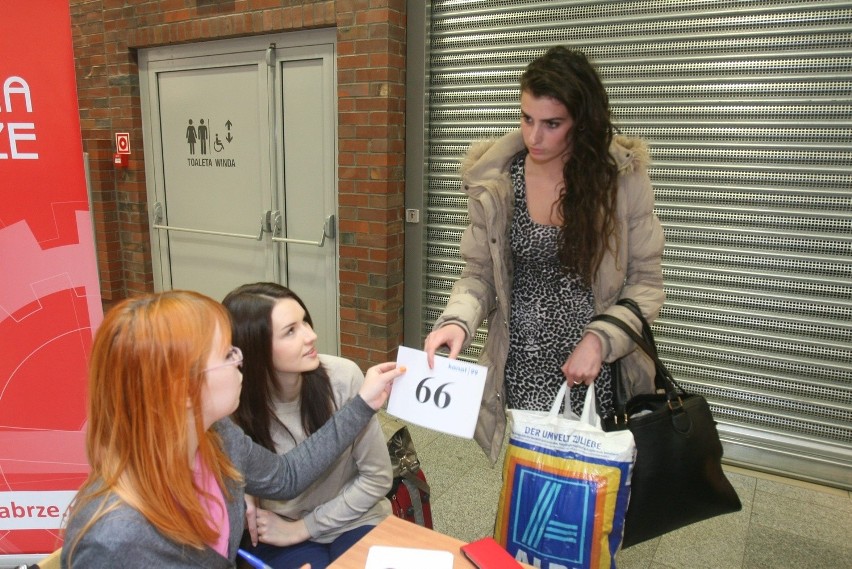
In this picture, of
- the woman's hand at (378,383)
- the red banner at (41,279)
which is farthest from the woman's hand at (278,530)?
the red banner at (41,279)

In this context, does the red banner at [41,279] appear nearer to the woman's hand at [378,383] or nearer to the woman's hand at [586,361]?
the woman's hand at [378,383]

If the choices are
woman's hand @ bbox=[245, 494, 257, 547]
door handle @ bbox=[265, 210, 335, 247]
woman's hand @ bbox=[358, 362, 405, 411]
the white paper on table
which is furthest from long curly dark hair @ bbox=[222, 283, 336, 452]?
door handle @ bbox=[265, 210, 335, 247]

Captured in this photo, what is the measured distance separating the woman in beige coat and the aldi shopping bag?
17 centimetres

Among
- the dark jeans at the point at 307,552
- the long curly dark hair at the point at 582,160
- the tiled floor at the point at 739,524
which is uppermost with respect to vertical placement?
the long curly dark hair at the point at 582,160

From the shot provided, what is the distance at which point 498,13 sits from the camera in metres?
3.39

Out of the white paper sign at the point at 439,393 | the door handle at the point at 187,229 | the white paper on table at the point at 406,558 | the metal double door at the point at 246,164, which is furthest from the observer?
the door handle at the point at 187,229

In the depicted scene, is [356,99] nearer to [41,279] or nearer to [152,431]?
[41,279]

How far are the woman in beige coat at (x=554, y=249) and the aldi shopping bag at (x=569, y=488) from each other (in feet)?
0.56

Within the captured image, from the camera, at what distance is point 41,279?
6.70ft

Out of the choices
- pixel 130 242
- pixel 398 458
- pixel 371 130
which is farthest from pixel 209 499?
pixel 130 242

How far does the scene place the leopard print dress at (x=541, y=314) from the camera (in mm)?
1691

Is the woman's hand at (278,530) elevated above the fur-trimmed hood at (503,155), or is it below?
below

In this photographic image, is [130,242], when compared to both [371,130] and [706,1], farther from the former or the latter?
[706,1]

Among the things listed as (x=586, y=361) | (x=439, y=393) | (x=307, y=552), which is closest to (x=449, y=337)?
(x=439, y=393)
